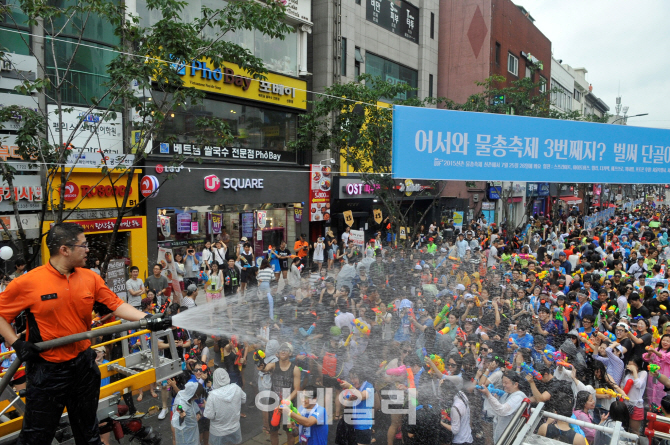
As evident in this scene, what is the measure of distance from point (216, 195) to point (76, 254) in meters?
12.6

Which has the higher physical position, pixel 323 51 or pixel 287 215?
pixel 323 51

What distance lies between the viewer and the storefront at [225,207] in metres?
13.7

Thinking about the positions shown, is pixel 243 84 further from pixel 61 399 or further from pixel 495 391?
pixel 61 399

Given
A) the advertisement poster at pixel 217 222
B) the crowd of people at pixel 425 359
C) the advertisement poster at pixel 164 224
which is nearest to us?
the crowd of people at pixel 425 359

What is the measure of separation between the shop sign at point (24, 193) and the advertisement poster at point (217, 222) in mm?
5470

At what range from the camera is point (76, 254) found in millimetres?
2898

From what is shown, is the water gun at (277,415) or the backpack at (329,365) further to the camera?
the backpack at (329,365)

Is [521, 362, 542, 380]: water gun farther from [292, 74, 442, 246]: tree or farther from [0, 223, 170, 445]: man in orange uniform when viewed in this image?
[292, 74, 442, 246]: tree

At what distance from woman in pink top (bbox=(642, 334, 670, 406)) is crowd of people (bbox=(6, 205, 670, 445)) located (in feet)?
0.04

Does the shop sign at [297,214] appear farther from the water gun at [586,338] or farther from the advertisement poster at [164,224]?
the water gun at [586,338]

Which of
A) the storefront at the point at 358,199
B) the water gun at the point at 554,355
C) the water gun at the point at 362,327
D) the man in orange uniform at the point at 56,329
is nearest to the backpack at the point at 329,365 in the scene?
the water gun at the point at 362,327

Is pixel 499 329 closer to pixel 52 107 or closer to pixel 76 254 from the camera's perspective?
pixel 76 254

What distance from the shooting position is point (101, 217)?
39.0ft

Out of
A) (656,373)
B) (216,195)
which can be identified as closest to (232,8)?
(216,195)
